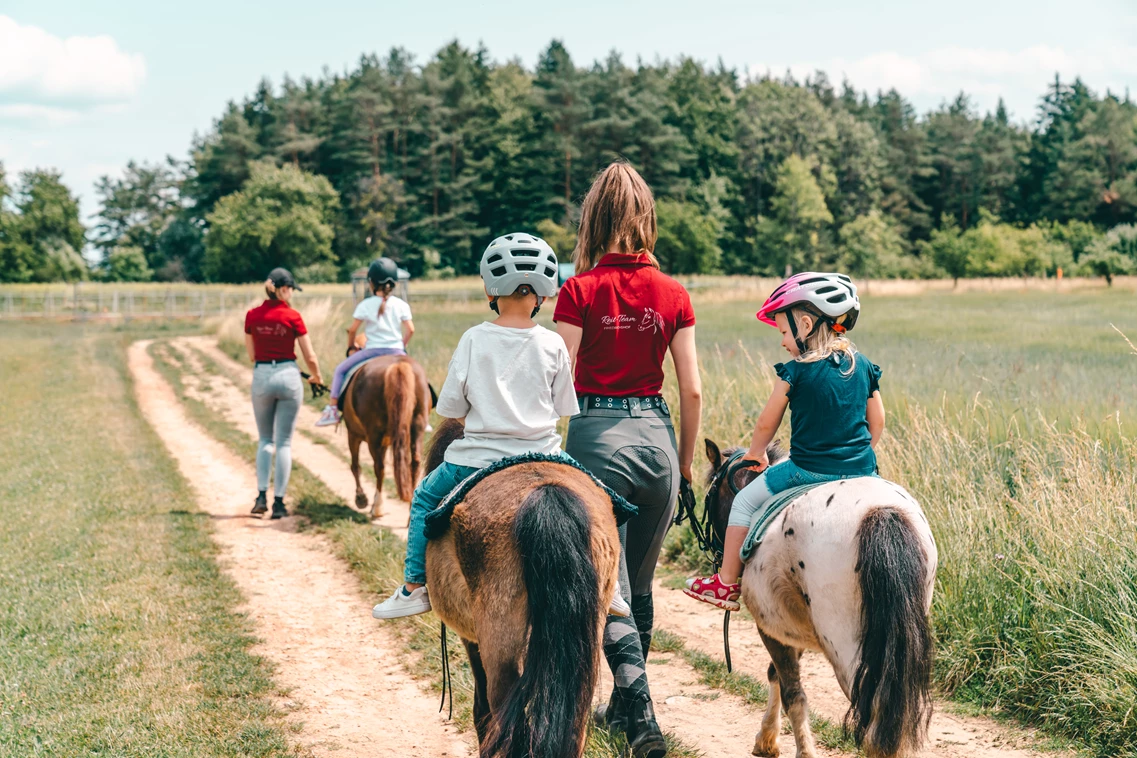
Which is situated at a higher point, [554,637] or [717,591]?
[554,637]

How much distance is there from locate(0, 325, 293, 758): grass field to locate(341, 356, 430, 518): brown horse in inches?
72.8

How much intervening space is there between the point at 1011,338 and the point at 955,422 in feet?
36.8

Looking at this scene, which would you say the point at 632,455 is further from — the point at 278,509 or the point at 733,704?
the point at 278,509

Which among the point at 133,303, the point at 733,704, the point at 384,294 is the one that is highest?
the point at 384,294

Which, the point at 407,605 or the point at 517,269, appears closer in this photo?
the point at 517,269

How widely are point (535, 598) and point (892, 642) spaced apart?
4.46ft

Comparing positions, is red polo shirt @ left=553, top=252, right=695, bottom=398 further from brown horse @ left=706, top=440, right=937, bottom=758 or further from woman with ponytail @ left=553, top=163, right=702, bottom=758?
brown horse @ left=706, top=440, right=937, bottom=758

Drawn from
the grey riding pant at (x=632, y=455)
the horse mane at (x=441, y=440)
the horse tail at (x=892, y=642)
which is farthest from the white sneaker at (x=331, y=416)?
the horse tail at (x=892, y=642)

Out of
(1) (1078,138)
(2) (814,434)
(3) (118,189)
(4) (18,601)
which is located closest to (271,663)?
(4) (18,601)

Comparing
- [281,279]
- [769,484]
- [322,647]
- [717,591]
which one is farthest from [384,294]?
[769,484]

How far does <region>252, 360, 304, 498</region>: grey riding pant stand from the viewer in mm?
9383

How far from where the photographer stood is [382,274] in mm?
9172

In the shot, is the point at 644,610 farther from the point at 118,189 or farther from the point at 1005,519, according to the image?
the point at 118,189

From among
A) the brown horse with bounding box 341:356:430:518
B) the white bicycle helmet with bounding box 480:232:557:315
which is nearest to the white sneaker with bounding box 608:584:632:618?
the white bicycle helmet with bounding box 480:232:557:315
